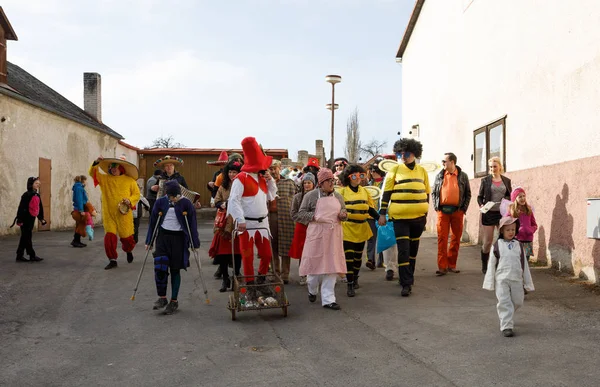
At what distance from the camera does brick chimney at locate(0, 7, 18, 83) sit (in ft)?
59.4

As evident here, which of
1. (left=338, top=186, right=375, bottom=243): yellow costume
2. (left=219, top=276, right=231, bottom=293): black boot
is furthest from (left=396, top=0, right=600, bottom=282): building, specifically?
(left=219, top=276, right=231, bottom=293): black boot

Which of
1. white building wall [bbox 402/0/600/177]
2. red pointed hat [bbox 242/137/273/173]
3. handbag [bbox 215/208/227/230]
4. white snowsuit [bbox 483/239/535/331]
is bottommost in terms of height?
white snowsuit [bbox 483/239/535/331]

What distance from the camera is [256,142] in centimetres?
760

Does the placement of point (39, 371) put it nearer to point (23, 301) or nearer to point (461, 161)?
point (23, 301)

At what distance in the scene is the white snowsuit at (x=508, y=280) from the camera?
5707mm

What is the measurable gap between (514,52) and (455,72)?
4.21 metres

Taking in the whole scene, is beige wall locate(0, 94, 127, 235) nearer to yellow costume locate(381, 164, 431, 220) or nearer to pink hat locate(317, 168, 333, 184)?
pink hat locate(317, 168, 333, 184)

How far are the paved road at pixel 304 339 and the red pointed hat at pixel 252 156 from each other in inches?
71.7

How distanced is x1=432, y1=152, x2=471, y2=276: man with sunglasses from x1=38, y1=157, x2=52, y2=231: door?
14447 mm

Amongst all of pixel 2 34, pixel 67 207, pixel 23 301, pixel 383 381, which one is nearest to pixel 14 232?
pixel 67 207

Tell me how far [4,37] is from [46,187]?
16.7 ft

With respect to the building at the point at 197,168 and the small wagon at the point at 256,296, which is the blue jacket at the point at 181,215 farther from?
the building at the point at 197,168

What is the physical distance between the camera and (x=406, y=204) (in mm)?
7836

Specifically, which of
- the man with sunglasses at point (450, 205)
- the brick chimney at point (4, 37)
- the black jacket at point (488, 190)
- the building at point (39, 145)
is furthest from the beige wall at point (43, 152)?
the black jacket at point (488, 190)
